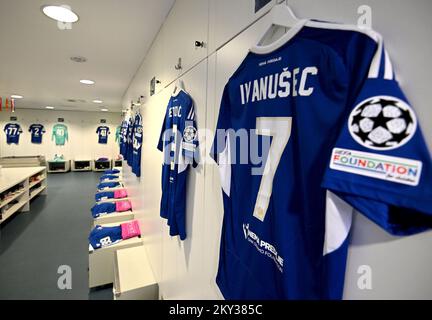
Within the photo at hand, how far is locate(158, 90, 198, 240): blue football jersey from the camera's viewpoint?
1.14m

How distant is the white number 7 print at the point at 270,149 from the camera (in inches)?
20.9

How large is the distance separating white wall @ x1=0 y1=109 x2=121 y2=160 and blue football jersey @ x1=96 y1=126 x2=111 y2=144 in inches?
4.9

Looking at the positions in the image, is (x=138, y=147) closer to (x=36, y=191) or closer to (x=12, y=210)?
(x=12, y=210)

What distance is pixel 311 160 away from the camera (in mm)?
453

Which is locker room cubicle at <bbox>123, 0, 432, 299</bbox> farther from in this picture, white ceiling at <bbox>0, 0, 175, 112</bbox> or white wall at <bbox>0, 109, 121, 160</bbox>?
white wall at <bbox>0, 109, 121, 160</bbox>

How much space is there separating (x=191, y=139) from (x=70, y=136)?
9.60 meters

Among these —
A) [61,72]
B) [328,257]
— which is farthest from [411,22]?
[61,72]

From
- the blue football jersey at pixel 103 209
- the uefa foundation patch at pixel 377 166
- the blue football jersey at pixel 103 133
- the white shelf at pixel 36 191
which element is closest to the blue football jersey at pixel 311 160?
the uefa foundation patch at pixel 377 166

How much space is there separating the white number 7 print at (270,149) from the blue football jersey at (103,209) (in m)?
3.08

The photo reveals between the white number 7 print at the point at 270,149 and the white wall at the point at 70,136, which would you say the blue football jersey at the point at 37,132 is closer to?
the white wall at the point at 70,136

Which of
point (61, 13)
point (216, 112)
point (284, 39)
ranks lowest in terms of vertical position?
point (216, 112)

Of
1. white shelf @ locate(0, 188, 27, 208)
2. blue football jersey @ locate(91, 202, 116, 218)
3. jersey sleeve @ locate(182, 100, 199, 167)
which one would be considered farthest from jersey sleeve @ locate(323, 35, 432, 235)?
white shelf @ locate(0, 188, 27, 208)

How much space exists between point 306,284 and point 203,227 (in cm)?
62

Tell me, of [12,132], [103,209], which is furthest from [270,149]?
[12,132]
